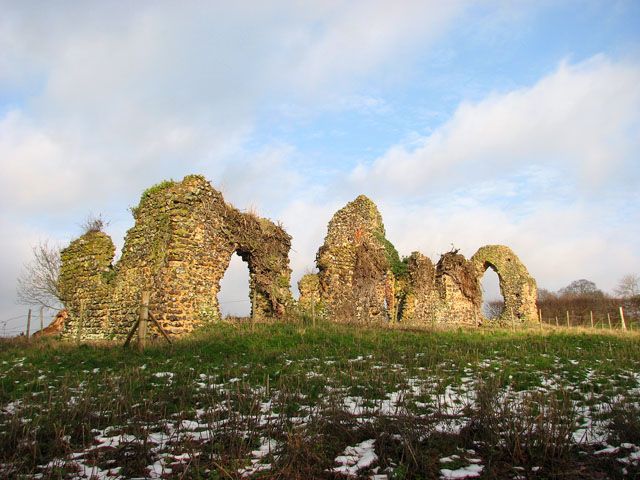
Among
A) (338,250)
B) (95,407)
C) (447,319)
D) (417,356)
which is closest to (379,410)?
(95,407)

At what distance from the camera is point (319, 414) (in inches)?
250

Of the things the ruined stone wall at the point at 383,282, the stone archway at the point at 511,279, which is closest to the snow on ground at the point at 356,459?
the ruined stone wall at the point at 383,282

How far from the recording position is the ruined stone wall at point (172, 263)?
15.5 metres

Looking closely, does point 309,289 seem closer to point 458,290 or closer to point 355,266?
point 355,266

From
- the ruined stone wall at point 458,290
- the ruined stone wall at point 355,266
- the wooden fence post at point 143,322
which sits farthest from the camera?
the ruined stone wall at point 458,290

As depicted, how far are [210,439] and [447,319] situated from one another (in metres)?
23.3

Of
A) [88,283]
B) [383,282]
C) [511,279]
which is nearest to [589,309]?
[511,279]

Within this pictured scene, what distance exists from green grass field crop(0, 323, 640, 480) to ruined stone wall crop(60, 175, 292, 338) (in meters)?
3.54

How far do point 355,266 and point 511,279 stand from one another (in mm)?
14979

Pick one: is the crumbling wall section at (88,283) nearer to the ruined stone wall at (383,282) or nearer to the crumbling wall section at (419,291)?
the ruined stone wall at (383,282)

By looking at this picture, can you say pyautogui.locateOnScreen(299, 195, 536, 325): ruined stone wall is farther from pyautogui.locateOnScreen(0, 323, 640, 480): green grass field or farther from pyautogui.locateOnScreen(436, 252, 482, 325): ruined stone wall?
pyautogui.locateOnScreen(0, 323, 640, 480): green grass field

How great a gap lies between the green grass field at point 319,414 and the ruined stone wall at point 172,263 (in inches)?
139

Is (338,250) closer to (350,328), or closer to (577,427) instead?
(350,328)

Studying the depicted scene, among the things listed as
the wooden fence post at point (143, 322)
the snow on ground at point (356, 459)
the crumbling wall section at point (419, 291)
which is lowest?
the snow on ground at point (356, 459)
